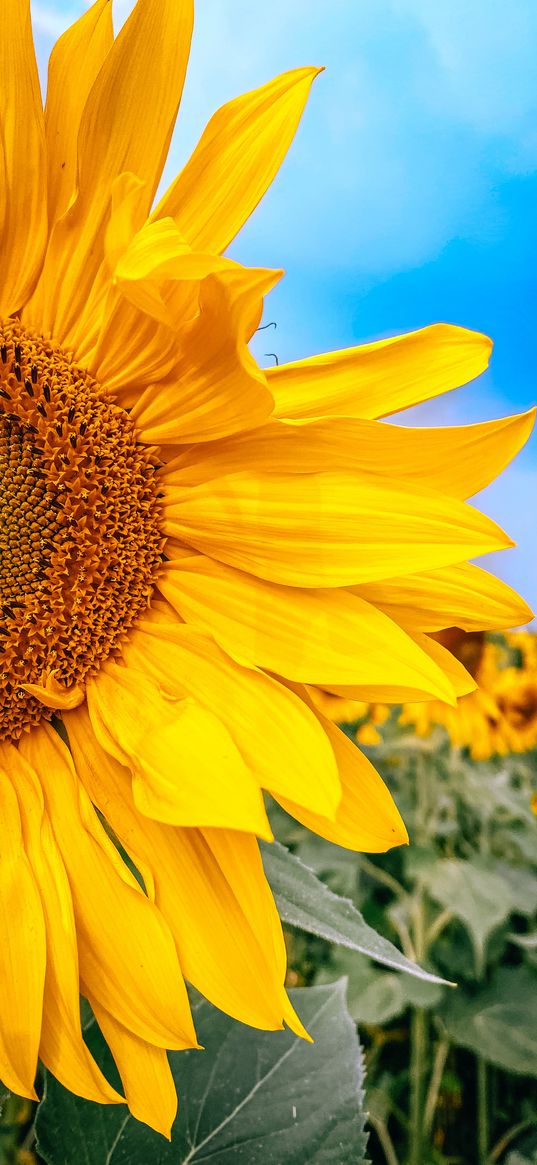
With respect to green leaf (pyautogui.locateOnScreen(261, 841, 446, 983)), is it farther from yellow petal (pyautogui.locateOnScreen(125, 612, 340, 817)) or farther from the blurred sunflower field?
the blurred sunflower field

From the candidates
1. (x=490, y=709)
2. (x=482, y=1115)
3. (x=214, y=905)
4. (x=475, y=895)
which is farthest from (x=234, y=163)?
(x=490, y=709)

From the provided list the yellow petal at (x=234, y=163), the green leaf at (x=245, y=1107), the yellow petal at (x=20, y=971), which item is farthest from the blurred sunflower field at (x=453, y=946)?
the yellow petal at (x=234, y=163)

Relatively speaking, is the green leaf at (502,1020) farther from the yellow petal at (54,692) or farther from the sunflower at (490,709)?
the yellow petal at (54,692)

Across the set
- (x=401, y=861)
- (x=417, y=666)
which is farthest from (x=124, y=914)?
(x=401, y=861)

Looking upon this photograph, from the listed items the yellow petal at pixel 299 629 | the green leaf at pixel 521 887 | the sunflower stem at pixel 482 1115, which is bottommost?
the sunflower stem at pixel 482 1115

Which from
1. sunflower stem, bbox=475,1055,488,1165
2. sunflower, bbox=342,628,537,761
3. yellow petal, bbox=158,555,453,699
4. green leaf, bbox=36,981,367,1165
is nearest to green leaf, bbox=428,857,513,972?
sunflower stem, bbox=475,1055,488,1165

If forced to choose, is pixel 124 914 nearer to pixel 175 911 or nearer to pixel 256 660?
pixel 175 911

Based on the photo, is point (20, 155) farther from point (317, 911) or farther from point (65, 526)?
point (317, 911)
